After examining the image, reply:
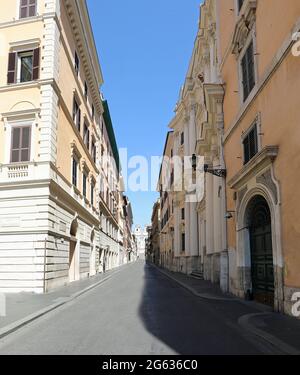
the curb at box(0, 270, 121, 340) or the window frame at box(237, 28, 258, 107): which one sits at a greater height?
the window frame at box(237, 28, 258, 107)

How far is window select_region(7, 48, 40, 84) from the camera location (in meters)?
20.1

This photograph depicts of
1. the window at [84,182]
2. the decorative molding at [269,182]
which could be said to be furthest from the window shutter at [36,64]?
the decorative molding at [269,182]

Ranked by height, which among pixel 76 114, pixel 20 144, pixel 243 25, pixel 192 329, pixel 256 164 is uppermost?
pixel 76 114

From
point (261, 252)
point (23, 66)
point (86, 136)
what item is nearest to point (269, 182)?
point (261, 252)

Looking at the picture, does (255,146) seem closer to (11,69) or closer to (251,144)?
(251,144)

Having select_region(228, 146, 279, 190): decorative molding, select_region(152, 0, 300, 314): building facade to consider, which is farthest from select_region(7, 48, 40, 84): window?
select_region(228, 146, 279, 190): decorative molding

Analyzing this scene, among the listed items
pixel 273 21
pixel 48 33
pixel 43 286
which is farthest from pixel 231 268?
pixel 48 33

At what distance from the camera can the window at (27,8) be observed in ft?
68.4

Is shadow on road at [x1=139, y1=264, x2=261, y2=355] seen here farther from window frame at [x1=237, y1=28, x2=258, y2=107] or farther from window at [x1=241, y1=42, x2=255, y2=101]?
window at [x1=241, y1=42, x2=255, y2=101]

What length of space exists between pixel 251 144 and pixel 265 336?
7.55 meters

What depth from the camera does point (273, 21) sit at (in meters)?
11.9

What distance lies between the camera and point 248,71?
1445 centimetres

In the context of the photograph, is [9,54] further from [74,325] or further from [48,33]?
[74,325]

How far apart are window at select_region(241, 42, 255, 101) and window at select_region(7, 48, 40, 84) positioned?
1015 centimetres
